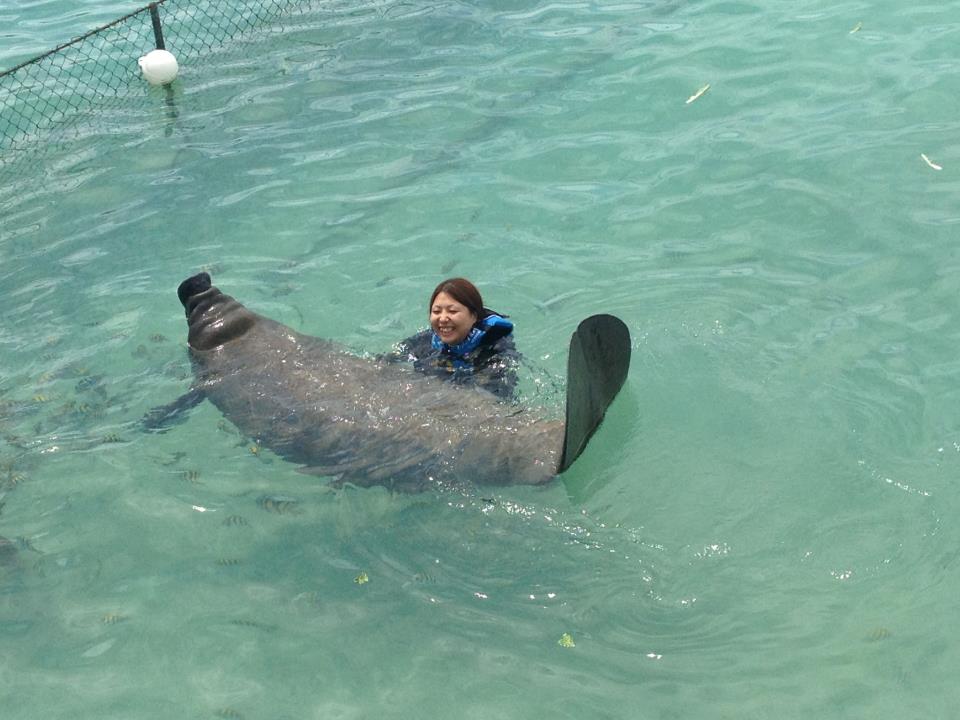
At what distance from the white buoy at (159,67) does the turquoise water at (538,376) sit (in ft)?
0.70

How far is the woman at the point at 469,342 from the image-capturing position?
7262 mm

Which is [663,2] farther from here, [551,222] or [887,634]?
[887,634]

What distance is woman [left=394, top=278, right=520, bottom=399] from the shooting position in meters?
7.26

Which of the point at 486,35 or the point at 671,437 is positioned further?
the point at 486,35

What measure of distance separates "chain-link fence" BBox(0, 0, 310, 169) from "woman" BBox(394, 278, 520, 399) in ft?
21.6

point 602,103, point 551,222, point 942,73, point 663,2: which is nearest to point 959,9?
point 942,73

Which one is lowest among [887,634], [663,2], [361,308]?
[887,634]

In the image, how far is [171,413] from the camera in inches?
295

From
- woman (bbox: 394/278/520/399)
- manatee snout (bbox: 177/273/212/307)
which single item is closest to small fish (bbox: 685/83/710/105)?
woman (bbox: 394/278/520/399)

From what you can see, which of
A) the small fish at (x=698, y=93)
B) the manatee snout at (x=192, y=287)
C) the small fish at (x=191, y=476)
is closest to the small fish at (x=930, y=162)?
the small fish at (x=698, y=93)

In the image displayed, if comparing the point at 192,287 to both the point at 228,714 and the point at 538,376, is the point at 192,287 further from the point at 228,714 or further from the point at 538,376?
the point at 228,714

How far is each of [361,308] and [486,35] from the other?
19.6 ft

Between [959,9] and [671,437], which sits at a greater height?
[959,9]

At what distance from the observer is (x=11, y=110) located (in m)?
13.0
